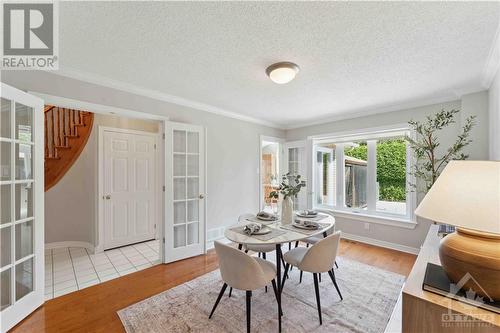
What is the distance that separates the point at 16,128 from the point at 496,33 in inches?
166

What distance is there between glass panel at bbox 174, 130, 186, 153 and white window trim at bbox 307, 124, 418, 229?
270 centimetres

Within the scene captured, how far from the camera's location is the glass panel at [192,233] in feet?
11.1

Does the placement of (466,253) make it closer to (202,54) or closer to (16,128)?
(202,54)

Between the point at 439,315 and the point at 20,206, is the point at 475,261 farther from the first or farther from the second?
the point at 20,206

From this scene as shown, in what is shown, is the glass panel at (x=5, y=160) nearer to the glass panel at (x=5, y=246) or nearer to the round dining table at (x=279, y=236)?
the glass panel at (x=5, y=246)

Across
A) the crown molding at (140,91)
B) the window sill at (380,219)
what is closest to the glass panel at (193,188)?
the crown molding at (140,91)

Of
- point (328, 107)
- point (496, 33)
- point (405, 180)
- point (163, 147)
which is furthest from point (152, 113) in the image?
point (405, 180)

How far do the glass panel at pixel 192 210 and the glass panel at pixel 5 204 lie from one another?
1914 mm

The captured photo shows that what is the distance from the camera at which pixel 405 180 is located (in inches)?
141

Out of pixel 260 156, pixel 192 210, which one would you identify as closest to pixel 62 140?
pixel 192 210

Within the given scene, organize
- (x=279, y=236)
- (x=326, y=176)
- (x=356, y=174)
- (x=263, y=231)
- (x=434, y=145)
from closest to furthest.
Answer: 1. (x=279, y=236)
2. (x=263, y=231)
3. (x=434, y=145)
4. (x=356, y=174)
5. (x=326, y=176)

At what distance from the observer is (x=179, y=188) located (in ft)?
10.7

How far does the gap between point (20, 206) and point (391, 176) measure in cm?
504

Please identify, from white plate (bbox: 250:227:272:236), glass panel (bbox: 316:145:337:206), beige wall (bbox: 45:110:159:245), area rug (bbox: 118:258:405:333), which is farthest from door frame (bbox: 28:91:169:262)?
glass panel (bbox: 316:145:337:206)
